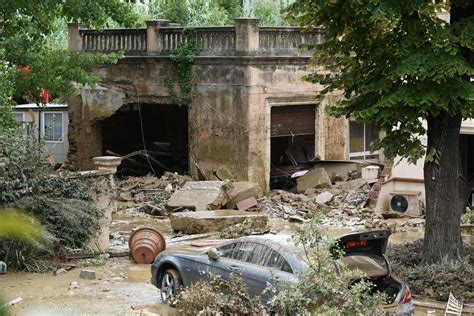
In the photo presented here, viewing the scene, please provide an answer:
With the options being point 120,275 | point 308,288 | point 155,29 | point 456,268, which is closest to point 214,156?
point 155,29

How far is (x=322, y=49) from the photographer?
14383 mm

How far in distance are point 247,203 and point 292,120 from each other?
17.2ft

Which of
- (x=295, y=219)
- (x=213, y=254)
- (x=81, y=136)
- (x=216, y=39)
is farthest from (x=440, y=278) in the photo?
(x=81, y=136)

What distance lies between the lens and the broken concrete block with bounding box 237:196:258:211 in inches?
951

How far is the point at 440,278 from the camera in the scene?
42.1 ft

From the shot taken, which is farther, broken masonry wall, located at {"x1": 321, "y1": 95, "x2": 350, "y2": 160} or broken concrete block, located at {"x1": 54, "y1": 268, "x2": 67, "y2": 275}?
broken masonry wall, located at {"x1": 321, "y1": 95, "x2": 350, "y2": 160}

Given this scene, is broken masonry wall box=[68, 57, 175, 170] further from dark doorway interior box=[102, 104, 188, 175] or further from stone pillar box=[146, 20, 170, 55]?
dark doorway interior box=[102, 104, 188, 175]

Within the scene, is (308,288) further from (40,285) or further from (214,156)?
(214,156)

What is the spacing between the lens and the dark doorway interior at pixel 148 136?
102 ft

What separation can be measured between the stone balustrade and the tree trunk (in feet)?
40.9

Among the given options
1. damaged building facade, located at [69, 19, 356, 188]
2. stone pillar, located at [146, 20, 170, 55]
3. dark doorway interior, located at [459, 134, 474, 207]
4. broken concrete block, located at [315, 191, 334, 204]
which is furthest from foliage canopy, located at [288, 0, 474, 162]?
stone pillar, located at [146, 20, 170, 55]

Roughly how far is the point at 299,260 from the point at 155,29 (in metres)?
19.7

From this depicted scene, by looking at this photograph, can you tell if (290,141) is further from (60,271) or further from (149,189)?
(60,271)

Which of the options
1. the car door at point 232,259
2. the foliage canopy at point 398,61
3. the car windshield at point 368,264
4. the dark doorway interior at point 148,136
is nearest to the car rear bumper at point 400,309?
the car windshield at point 368,264
